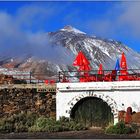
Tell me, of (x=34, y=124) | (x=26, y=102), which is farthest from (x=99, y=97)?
(x=26, y=102)

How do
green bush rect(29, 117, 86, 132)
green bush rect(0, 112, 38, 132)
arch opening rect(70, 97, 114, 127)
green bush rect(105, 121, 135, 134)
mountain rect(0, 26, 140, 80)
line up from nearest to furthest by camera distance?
green bush rect(105, 121, 135, 134) → green bush rect(29, 117, 86, 132) → green bush rect(0, 112, 38, 132) → arch opening rect(70, 97, 114, 127) → mountain rect(0, 26, 140, 80)

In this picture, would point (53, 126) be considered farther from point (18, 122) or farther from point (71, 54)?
point (71, 54)

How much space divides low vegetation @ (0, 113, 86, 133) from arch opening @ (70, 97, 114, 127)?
1.11 m

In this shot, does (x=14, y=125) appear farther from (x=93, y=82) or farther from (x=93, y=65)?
(x=93, y=65)

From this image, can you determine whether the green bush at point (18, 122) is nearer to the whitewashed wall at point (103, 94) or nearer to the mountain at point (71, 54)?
the whitewashed wall at point (103, 94)

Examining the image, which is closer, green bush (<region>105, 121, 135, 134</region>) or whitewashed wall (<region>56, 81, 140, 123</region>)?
green bush (<region>105, 121, 135, 134</region>)

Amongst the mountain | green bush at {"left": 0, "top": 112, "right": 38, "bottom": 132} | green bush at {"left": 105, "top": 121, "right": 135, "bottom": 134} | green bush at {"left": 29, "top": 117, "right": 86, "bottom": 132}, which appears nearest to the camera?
green bush at {"left": 105, "top": 121, "right": 135, "bottom": 134}

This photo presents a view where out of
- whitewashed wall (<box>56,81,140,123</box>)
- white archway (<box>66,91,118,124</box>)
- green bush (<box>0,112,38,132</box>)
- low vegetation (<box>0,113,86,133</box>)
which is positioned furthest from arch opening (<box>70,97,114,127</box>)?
green bush (<box>0,112,38,132</box>)

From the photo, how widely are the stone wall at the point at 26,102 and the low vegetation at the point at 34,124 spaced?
105cm

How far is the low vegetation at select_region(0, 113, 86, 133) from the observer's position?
2373 centimetres

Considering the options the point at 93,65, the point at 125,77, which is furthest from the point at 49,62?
the point at 125,77

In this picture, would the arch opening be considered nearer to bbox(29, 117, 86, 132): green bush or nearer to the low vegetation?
the low vegetation

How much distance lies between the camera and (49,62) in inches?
3145

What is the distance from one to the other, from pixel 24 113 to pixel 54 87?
254cm
